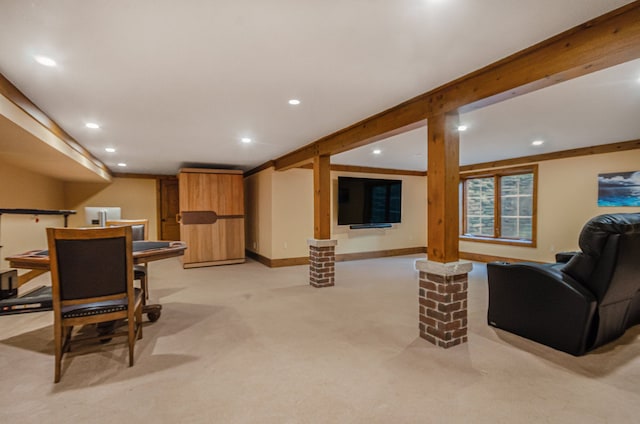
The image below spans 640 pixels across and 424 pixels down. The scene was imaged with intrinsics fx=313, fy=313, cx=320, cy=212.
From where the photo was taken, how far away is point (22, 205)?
5.24 metres

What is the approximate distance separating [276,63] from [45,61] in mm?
1579

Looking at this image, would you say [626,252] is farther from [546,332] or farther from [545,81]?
[545,81]

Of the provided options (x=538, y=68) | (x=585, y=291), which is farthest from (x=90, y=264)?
(x=585, y=291)

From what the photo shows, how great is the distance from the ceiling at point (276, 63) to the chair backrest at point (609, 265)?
1.18 m

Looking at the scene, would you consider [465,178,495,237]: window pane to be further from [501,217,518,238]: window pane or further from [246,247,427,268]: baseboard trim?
[246,247,427,268]: baseboard trim

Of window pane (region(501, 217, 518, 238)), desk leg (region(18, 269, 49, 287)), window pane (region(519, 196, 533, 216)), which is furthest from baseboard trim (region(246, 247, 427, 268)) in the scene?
desk leg (region(18, 269, 49, 287))

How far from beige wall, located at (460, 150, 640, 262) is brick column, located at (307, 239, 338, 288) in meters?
4.18

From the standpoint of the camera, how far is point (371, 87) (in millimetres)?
2664

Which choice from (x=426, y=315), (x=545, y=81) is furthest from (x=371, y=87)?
(x=426, y=315)

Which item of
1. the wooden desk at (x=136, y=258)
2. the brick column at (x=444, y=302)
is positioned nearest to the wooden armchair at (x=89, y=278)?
the wooden desk at (x=136, y=258)

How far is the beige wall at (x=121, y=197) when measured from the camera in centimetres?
770

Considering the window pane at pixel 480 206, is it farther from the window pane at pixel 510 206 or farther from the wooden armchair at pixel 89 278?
the wooden armchair at pixel 89 278

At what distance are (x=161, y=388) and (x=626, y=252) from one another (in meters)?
3.41

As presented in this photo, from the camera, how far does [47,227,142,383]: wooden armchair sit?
213 centimetres
